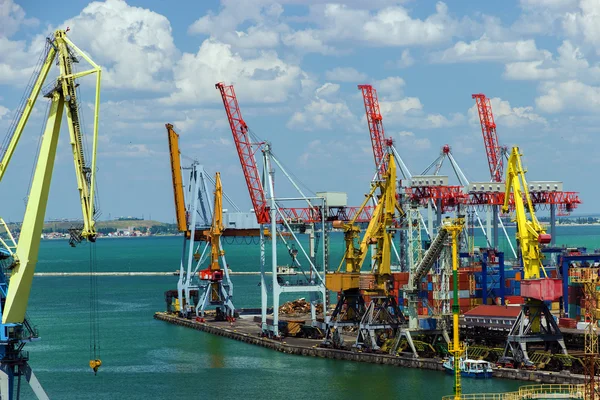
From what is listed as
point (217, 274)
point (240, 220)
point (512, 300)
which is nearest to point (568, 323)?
point (512, 300)

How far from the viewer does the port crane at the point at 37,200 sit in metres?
45.9

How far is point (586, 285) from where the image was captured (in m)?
50.3

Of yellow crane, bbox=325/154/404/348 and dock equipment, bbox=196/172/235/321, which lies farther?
dock equipment, bbox=196/172/235/321

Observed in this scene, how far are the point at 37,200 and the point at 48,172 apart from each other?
121cm

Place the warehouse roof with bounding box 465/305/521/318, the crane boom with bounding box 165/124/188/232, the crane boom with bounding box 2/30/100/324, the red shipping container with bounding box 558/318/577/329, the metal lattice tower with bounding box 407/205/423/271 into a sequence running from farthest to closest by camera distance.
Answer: the crane boom with bounding box 165/124/188/232 < the metal lattice tower with bounding box 407/205/423/271 < the warehouse roof with bounding box 465/305/521/318 < the red shipping container with bounding box 558/318/577/329 < the crane boom with bounding box 2/30/100/324

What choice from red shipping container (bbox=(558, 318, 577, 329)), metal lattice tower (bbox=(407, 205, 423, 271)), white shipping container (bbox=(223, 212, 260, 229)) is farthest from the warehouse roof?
white shipping container (bbox=(223, 212, 260, 229))

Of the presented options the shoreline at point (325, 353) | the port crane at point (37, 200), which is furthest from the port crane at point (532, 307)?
the port crane at point (37, 200)

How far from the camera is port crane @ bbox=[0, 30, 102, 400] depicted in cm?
4588

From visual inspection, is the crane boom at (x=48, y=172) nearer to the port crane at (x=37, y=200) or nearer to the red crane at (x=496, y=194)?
the port crane at (x=37, y=200)

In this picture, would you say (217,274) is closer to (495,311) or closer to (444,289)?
(444,289)

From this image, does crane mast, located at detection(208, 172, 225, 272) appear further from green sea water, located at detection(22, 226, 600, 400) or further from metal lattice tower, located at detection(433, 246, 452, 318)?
metal lattice tower, located at detection(433, 246, 452, 318)

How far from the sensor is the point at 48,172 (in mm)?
47188

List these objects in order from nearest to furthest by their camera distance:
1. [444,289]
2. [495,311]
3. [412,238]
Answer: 1. [444,289]
2. [495,311]
3. [412,238]

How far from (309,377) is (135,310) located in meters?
52.1
